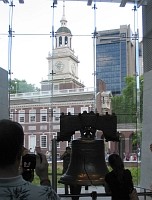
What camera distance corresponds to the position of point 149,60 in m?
9.91

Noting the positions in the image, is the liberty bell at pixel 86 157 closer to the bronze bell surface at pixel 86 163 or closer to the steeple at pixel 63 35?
the bronze bell surface at pixel 86 163

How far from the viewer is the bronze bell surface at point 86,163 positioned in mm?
3188

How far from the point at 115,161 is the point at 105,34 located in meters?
9.10

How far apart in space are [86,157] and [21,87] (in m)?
8.54

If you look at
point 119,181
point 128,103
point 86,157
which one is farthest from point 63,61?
point 119,181

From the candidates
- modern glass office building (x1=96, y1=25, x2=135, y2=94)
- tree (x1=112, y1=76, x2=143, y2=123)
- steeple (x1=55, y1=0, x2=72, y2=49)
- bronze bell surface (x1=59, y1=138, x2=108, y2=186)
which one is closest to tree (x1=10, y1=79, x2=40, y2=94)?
steeple (x1=55, y1=0, x2=72, y2=49)

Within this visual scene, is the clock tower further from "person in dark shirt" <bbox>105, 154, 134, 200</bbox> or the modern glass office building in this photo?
"person in dark shirt" <bbox>105, 154, 134, 200</bbox>

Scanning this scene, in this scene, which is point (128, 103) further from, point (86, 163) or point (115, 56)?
point (86, 163)

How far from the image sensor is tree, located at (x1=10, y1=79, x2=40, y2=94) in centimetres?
1142

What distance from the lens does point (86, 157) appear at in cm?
332

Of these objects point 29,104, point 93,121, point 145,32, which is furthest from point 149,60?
point 93,121

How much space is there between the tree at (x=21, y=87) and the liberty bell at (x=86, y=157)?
321 inches

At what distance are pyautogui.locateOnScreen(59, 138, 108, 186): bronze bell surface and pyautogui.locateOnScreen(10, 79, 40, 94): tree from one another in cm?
816

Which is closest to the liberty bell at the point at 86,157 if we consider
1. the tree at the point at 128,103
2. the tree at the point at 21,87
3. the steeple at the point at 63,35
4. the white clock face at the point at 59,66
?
the tree at the point at 128,103
